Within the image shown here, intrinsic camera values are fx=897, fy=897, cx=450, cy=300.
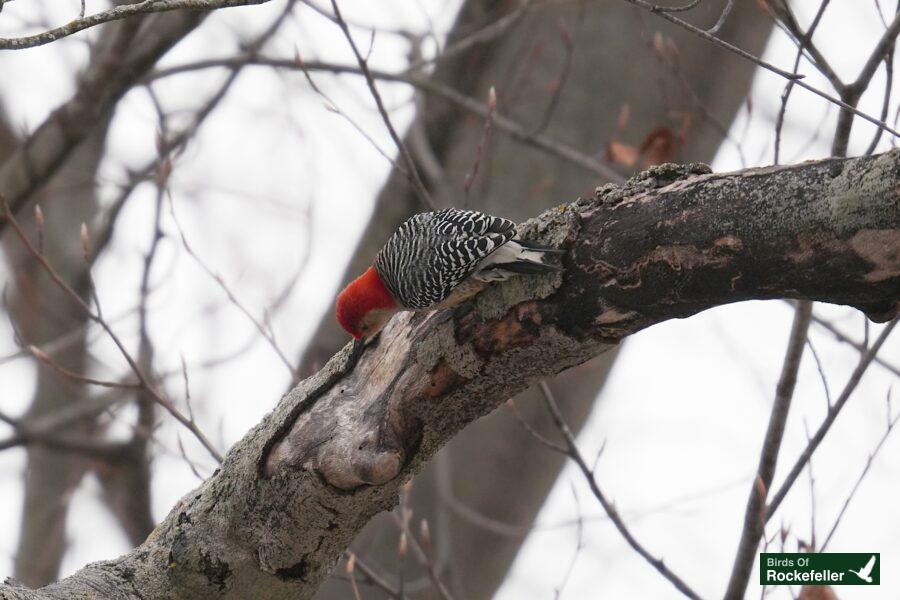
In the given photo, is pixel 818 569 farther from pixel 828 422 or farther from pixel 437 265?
pixel 437 265

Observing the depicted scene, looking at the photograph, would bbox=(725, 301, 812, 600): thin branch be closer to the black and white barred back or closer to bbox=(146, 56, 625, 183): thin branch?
the black and white barred back

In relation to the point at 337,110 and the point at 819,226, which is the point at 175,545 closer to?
the point at 337,110

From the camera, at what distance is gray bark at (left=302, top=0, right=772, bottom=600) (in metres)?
5.00

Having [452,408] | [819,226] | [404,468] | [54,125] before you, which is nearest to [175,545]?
[404,468]

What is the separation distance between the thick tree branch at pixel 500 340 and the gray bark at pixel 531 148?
230 cm

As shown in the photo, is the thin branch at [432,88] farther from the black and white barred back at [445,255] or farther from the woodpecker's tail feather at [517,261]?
the woodpecker's tail feather at [517,261]

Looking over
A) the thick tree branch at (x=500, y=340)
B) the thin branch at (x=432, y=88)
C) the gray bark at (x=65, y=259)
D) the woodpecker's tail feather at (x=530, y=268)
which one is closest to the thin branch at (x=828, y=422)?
the thick tree branch at (x=500, y=340)

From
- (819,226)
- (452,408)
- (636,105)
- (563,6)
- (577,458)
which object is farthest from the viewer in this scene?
(563,6)

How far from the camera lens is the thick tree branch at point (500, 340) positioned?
1769 millimetres

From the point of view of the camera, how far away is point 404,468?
2393 millimetres

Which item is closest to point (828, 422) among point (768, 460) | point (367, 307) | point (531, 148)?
point (768, 460)

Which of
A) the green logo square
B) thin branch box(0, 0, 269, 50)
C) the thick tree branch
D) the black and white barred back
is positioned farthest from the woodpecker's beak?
the green logo square

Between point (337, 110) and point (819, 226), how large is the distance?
200 cm

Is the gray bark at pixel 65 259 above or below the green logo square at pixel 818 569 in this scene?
above
